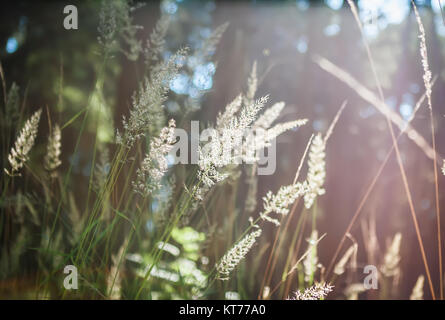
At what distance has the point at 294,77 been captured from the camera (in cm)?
455

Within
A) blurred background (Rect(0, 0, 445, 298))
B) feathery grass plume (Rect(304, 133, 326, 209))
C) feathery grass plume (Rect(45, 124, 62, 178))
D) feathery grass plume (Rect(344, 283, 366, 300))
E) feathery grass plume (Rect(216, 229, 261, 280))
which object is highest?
blurred background (Rect(0, 0, 445, 298))

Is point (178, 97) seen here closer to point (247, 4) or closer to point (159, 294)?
point (159, 294)

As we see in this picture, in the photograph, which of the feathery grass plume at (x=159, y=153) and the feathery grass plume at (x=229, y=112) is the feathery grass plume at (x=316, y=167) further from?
the feathery grass plume at (x=159, y=153)

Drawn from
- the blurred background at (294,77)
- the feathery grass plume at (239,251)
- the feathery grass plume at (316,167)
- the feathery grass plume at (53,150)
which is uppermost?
the blurred background at (294,77)

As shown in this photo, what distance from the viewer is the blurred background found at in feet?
9.14

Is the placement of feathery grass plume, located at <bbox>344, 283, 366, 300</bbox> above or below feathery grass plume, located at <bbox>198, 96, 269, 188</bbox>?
below

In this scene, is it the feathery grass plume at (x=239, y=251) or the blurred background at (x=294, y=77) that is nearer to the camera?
the feathery grass plume at (x=239, y=251)

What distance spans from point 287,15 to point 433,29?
7.61 ft

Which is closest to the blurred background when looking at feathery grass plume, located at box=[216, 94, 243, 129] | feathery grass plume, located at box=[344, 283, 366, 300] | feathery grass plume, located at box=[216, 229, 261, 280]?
feathery grass plume, located at box=[344, 283, 366, 300]

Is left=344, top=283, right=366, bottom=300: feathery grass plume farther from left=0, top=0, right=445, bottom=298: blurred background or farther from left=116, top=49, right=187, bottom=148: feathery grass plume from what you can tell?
left=0, top=0, right=445, bottom=298: blurred background

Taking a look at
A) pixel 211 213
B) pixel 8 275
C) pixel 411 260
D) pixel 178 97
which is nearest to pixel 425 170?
pixel 411 260

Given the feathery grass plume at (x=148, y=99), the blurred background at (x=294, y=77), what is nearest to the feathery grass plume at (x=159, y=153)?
the feathery grass plume at (x=148, y=99)

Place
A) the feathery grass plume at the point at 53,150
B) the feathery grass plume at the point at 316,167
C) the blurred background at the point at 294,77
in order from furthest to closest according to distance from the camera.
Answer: the blurred background at the point at 294,77 < the feathery grass plume at the point at 53,150 < the feathery grass plume at the point at 316,167

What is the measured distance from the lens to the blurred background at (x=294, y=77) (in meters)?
2.79
